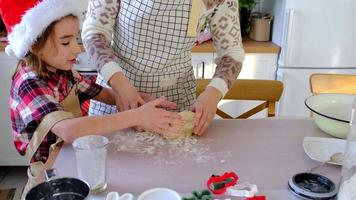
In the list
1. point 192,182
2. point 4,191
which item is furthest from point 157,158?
point 4,191

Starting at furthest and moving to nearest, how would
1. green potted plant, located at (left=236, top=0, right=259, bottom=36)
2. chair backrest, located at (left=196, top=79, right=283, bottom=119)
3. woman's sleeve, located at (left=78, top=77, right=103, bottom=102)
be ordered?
1. green potted plant, located at (left=236, top=0, right=259, bottom=36)
2. chair backrest, located at (left=196, top=79, right=283, bottom=119)
3. woman's sleeve, located at (left=78, top=77, right=103, bottom=102)

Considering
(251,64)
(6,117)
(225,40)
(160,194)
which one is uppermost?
(225,40)

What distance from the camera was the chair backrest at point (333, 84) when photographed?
1.55 meters

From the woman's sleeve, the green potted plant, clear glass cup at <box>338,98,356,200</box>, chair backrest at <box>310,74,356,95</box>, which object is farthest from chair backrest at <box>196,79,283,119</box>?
the green potted plant

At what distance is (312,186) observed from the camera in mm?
800

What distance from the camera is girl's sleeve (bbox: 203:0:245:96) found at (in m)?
1.20

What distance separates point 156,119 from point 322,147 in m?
0.46

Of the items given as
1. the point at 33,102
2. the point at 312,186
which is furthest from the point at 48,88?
the point at 312,186

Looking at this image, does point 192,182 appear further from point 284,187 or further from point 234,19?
point 234,19

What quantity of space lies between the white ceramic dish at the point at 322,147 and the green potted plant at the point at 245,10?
1519 mm

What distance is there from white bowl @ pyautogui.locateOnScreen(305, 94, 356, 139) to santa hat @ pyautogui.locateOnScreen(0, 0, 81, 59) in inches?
31.6

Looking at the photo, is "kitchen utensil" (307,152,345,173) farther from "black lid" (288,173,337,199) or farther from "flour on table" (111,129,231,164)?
"flour on table" (111,129,231,164)

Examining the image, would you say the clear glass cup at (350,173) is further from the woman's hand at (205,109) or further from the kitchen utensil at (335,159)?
the woman's hand at (205,109)

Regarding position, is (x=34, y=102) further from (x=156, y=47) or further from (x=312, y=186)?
(x=312, y=186)
